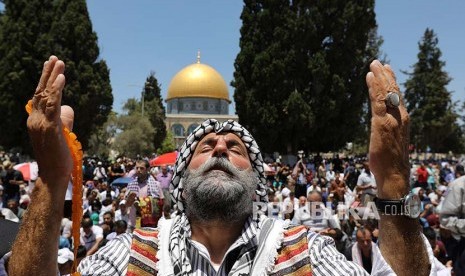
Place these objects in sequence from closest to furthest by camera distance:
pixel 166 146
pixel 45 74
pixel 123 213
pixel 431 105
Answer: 1. pixel 45 74
2. pixel 123 213
3. pixel 431 105
4. pixel 166 146

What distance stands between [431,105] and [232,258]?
4752 centimetres

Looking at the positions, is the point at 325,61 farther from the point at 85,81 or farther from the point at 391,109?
the point at 391,109

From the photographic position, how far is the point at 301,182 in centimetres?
1321

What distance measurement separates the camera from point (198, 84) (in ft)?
231

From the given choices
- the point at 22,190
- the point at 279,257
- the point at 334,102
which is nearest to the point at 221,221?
the point at 279,257

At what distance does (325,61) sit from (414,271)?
26.7 metres

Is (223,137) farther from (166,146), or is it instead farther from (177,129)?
(177,129)

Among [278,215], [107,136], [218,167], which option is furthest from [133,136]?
[218,167]

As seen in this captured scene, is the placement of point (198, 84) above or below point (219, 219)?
above

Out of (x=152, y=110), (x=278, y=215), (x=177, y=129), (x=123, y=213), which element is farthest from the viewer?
(x=177, y=129)

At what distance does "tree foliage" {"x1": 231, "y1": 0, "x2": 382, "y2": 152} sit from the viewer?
27281mm

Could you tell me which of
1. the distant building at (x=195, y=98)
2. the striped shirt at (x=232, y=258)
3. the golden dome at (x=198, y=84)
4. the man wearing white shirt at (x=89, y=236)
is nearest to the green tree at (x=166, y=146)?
the distant building at (x=195, y=98)

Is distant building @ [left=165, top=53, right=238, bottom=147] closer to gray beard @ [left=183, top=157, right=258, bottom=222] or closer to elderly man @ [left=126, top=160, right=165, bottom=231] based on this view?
elderly man @ [left=126, top=160, right=165, bottom=231]

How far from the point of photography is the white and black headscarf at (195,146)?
2291 millimetres
